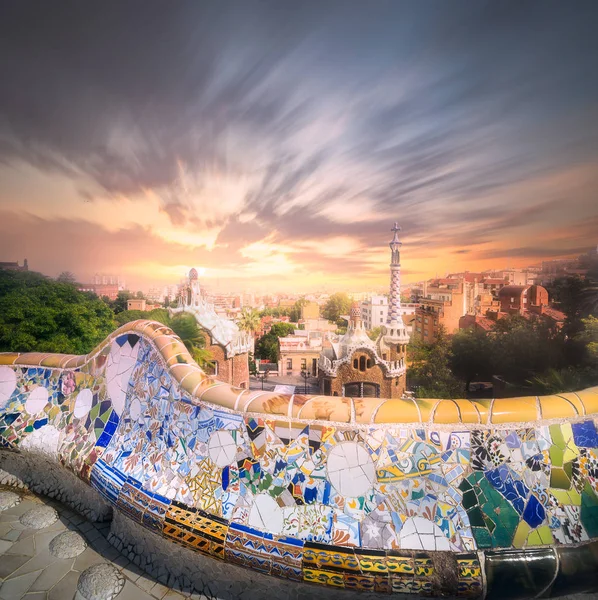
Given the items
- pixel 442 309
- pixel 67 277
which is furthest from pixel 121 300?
pixel 442 309

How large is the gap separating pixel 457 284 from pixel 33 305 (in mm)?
21048

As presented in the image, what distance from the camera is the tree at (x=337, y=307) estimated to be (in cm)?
3700

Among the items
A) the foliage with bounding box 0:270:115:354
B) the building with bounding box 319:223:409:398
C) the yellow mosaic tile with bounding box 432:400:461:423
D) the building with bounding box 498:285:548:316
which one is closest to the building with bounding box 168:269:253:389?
the foliage with bounding box 0:270:115:354

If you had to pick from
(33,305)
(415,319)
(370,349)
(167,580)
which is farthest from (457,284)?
(167,580)

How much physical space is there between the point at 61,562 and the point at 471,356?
1636cm

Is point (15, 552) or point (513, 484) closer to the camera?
point (513, 484)

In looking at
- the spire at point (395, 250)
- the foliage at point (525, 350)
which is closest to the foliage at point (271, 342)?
the spire at point (395, 250)

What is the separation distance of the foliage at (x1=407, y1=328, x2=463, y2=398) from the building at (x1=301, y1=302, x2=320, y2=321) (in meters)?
20.1

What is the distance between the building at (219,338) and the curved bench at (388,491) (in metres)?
10.2

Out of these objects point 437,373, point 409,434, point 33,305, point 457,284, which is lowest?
point 437,373

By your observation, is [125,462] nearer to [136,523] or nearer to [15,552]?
[136,523]

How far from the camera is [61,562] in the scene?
2.25m

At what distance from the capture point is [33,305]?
32.8ft

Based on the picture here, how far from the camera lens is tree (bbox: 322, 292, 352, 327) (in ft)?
121
